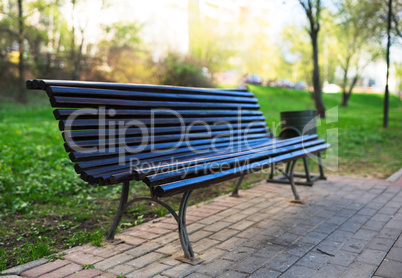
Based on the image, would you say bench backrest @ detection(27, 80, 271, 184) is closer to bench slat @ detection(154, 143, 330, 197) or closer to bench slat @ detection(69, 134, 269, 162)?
bench slat @ detection(69, 134, 269, 162)

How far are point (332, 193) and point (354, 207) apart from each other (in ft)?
2.23

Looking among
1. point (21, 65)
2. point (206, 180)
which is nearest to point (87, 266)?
point (206, 180)

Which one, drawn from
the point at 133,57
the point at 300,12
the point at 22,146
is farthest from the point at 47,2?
the point at 22,146

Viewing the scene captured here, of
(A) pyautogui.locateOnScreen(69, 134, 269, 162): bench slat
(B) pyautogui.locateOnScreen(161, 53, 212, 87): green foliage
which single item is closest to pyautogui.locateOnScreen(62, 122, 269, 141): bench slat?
(A) pyautogui.locateOnScreen(69, 134, 269, 162): bench slat

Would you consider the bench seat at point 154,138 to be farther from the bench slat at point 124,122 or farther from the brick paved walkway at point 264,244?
the brick paved walkway at point 264,244

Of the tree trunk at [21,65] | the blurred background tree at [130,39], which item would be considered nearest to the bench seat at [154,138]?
the blurred background tree at [130,39]

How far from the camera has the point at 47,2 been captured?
15656mm

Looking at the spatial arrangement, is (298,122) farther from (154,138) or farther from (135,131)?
(135,131)

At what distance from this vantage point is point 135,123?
314 centimetres

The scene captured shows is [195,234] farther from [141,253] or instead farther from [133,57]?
[133,57]

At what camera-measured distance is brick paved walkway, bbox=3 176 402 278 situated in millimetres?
2551

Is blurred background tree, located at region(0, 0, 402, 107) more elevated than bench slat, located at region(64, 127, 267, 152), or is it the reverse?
blurred background tree, located at region(0, 0, 402, 107)
